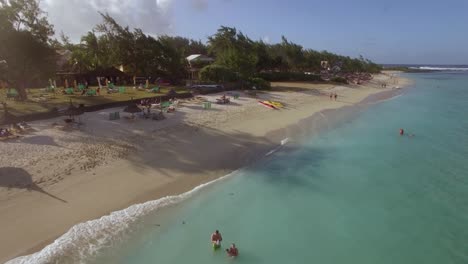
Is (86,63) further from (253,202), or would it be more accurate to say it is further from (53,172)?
(253,202)

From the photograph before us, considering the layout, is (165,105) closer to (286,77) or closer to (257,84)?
(257,84)

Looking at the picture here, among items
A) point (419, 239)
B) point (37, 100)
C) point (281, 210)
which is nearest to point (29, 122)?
point (37, 100)

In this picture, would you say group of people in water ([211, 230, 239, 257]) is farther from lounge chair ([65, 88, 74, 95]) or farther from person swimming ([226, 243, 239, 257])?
lounge chair ([65, 88, 74, 95])

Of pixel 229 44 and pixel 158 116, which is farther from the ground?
pixel 229 44

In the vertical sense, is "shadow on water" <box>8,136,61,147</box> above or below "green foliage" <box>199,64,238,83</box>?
below

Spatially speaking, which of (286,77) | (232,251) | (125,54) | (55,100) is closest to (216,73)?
(125,54)

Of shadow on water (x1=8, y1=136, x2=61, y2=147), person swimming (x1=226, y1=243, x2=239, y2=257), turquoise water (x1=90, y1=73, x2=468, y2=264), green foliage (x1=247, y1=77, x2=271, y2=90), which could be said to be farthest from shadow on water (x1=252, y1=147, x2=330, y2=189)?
green foliage (x1=247, y1=77, x2=271, y2=90)

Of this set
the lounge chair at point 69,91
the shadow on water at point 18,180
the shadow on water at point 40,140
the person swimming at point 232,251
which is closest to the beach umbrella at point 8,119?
the shadow on water at point 40,140
